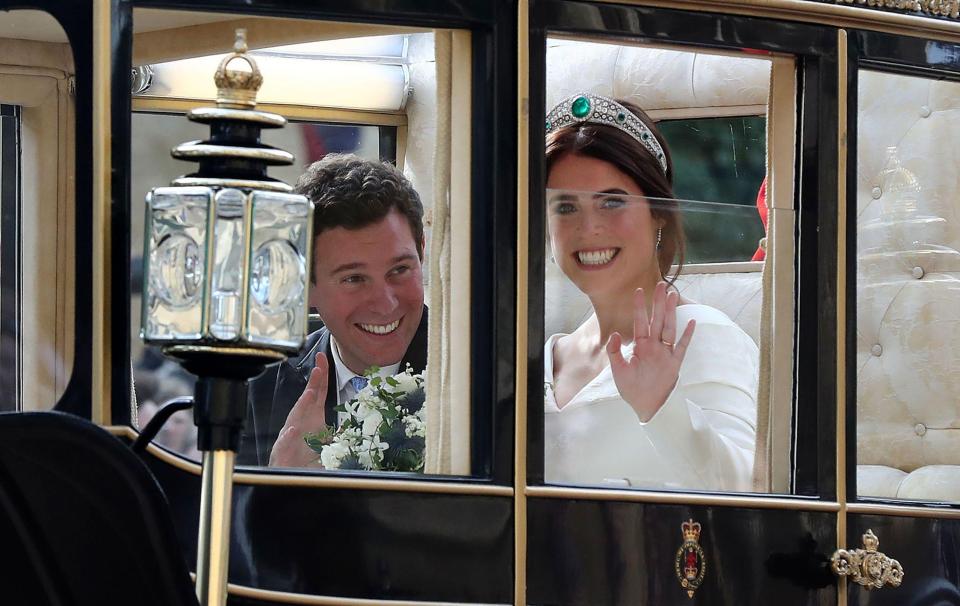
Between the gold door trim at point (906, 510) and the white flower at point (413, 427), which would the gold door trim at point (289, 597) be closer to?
the white flower at point (413, 427)

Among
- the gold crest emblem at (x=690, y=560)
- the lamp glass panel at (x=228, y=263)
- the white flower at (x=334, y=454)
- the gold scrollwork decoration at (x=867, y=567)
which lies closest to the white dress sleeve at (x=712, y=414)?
the gold crest emblem at (x=690, y=560)

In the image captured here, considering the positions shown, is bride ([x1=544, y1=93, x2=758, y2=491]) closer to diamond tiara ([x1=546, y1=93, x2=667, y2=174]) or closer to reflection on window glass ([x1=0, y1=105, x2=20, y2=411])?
diamond tiara ([x1=546, y1=93, x2=667, y2=174])

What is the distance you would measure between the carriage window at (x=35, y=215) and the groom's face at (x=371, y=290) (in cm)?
48

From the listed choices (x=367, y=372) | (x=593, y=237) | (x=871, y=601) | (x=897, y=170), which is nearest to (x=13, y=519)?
(x=367, y=372)

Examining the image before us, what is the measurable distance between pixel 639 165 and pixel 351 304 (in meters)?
0.67

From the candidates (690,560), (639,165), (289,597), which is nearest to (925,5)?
(639,165)

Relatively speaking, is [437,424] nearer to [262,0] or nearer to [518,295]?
[518,295]

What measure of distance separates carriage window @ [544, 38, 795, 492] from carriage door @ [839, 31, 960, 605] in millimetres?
182

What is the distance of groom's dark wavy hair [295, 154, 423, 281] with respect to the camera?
2.70 meters

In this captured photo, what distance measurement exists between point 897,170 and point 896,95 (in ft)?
0.56

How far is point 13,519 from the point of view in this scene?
2.05m

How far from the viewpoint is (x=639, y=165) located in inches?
115

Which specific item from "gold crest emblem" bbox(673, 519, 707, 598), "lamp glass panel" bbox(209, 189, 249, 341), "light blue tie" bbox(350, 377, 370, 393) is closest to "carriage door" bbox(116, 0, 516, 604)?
"light blue tie" bbox(350, 377, 370, 393)

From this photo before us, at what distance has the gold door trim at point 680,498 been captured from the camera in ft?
8.60
